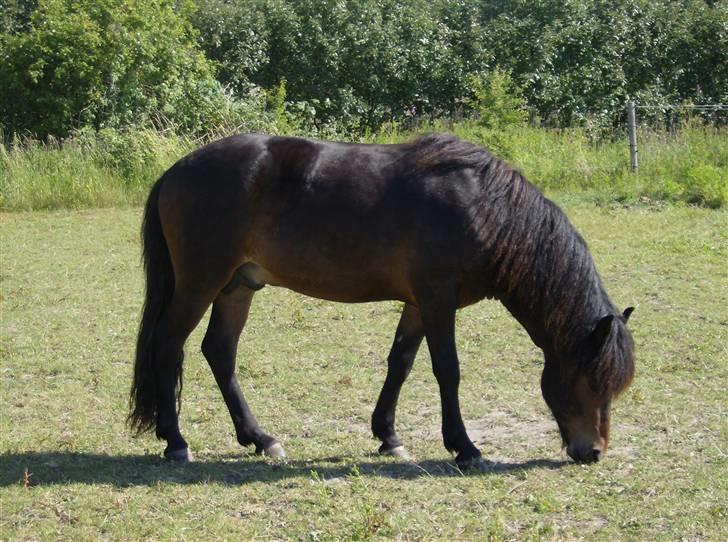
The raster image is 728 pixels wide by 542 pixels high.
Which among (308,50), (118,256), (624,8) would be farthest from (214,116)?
(624,8)

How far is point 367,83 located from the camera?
22.3 meters

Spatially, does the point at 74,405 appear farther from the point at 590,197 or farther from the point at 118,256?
the point at 590,197

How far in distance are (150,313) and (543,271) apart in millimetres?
2413

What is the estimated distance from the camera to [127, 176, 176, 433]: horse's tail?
622 cm

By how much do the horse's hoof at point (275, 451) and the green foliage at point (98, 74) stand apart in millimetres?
13530

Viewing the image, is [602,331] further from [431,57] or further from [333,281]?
[431,57]

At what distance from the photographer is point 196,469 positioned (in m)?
5.84

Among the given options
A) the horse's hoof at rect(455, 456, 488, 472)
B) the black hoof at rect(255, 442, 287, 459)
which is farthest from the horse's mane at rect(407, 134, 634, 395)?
the black hoof at rect(255, 442, 287, 459)

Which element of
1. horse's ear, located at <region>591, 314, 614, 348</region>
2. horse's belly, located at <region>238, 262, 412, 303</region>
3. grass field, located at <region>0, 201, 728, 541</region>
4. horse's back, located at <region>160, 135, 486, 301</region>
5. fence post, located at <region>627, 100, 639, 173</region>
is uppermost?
horse's back, located at <region>160, 135, 486, 301</region>

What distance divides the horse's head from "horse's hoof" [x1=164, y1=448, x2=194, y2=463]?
7.12 feet

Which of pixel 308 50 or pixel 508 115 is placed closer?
pixel 508 115

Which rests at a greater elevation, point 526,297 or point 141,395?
point 526,297

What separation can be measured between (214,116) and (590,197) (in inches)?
294

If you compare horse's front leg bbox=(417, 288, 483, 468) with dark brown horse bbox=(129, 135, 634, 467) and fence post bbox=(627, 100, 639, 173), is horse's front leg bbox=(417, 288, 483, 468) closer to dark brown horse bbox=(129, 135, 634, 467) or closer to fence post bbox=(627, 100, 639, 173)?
dark brown horse bbox=(129, 135, 634, 467)
